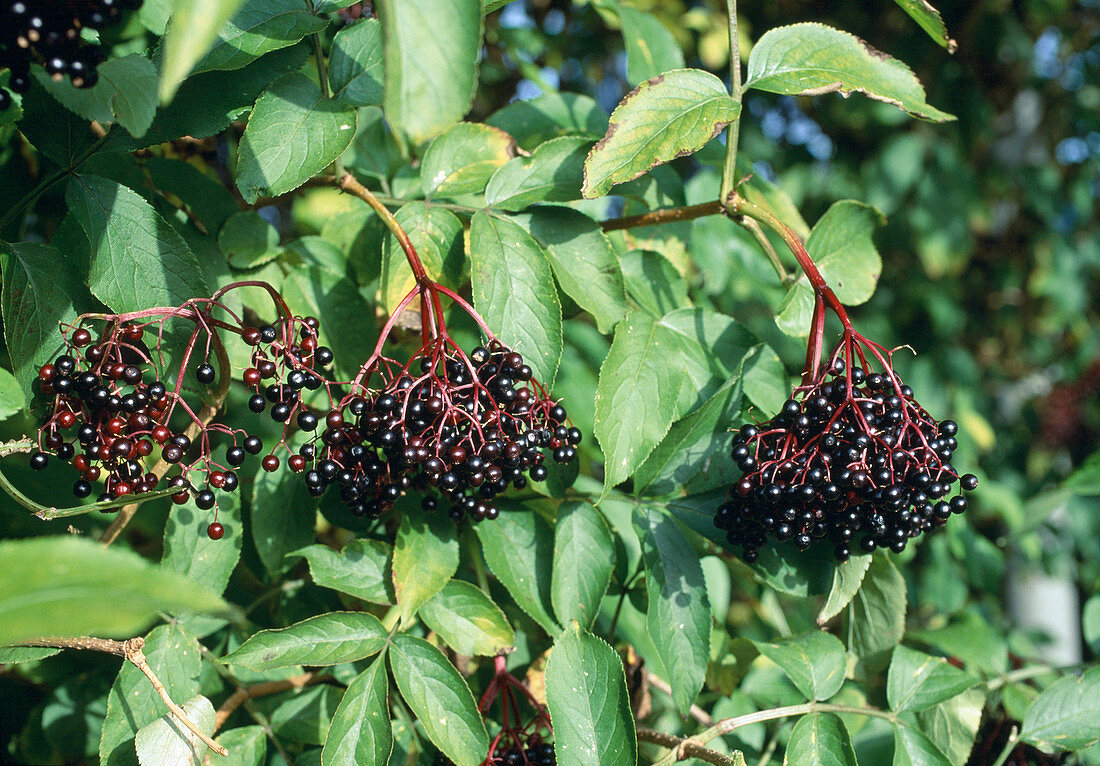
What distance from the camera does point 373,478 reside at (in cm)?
118

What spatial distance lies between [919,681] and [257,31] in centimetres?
163

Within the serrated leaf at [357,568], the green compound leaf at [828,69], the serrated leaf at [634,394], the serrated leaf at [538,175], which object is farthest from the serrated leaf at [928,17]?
the serrated leaf at [357,568]

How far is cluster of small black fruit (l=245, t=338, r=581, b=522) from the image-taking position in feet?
3.69

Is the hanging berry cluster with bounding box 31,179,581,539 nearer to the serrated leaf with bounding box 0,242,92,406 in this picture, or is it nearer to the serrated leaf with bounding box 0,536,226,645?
the serrated leaf with bounding box 0,242,92,406

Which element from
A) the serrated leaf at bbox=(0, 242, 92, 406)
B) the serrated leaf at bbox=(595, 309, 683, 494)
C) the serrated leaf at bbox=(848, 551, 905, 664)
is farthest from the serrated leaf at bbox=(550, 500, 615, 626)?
the serrated leaf at bbox=(0, 242, 92, 406)

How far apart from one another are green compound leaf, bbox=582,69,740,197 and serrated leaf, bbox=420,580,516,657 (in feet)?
2.44

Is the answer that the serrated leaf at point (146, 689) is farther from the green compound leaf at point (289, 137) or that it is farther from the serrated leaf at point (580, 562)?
the green compound leaf at point (289, 137)

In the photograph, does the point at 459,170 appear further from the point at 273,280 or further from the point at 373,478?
the point at 373,478

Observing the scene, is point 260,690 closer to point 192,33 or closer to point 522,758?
point 522,758

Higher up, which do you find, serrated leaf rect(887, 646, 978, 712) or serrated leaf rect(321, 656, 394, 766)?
serrated leaf rect(321, 656, 394, 766)

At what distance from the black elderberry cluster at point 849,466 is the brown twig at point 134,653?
88cm

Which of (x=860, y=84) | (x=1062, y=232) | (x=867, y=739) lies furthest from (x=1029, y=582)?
(x=860, y=84)

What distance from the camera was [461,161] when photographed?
4.73 feet

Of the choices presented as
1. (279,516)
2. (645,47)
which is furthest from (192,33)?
(645,47)
